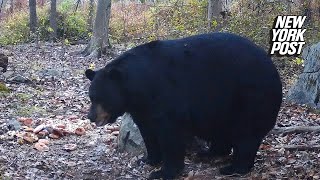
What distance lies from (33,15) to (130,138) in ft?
62.8

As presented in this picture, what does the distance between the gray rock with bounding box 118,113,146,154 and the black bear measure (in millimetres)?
1120

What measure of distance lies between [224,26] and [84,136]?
25.2 feet

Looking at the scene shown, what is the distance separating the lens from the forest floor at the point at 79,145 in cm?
618

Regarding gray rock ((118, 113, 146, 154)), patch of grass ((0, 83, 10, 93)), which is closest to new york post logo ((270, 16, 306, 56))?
gray rock ((118, 113, 146, 154))

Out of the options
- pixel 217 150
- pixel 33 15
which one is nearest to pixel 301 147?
pixel 217 150

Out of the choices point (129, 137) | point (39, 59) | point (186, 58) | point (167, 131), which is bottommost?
point (39, 59)

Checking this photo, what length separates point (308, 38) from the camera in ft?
42.5

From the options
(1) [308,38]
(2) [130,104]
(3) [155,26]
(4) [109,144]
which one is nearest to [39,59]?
(3) [155,26]

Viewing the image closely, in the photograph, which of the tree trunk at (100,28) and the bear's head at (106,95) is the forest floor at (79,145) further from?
the tree trunk at (100,28)

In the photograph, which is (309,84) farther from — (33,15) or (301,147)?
(33,15)

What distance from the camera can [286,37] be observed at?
962 cm

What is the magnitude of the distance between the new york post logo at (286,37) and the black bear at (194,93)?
402 centimetres

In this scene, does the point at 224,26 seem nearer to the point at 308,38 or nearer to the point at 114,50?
the point at 308,38

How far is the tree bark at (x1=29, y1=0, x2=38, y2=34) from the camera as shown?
2464 centimetres
